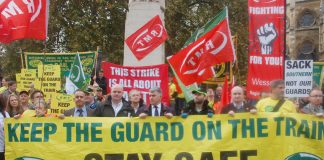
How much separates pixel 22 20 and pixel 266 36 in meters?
4.14

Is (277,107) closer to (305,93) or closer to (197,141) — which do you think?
(197,141)

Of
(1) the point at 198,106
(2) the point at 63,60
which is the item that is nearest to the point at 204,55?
(1) the point at 198,106

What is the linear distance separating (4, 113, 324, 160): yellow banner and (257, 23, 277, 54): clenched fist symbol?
308cm

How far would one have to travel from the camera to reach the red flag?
42.1 feet

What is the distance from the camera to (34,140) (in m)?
7.79

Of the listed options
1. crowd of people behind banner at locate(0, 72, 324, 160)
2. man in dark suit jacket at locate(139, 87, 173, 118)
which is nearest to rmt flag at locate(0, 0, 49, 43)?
crowd of people behind banner at locate(0, 72, 324, 160)

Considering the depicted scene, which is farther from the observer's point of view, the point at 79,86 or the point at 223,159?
the point at 79,86

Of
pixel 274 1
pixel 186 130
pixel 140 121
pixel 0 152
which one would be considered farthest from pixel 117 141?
pixel 274 1

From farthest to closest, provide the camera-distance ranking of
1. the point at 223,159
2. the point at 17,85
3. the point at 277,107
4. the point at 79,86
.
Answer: the point at 17,85
the point at 79,86
the point at 277,107
the point at 223,159

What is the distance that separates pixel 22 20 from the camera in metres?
10.1

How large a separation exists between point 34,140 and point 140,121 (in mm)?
1362

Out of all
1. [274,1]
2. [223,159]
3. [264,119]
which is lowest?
[223,159]

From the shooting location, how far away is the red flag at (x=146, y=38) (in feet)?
42.1

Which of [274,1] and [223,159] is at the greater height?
[274,1]
